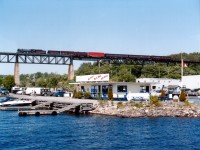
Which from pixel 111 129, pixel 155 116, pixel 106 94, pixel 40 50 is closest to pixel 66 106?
pixel 106 94

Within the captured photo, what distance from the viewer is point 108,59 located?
135 metres

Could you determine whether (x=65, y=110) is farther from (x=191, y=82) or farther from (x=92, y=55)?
(x=92, y=55)

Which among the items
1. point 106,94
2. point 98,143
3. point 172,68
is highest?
point 172,68

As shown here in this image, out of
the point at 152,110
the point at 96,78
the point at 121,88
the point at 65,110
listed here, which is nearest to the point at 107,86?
the point at 121,88

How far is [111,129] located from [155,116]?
44.6 feet

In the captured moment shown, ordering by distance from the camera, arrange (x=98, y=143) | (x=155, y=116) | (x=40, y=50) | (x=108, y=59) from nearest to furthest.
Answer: (x=98, y=143)
(x=155, y=116)
(x=40, y=50)
(x=108, y=59)

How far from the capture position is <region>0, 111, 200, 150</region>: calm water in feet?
107

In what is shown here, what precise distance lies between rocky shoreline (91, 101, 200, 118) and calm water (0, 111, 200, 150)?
9.97 feet

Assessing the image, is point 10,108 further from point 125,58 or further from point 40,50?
point 125,58

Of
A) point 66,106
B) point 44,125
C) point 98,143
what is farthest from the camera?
point 66,106

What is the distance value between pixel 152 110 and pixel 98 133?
55.4ft

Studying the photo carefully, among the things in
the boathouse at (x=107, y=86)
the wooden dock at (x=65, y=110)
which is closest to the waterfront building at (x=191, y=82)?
the boathouse at (x=107, y=86)

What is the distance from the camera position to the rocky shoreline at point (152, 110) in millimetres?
53469

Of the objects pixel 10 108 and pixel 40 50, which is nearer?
pixel 10 108
